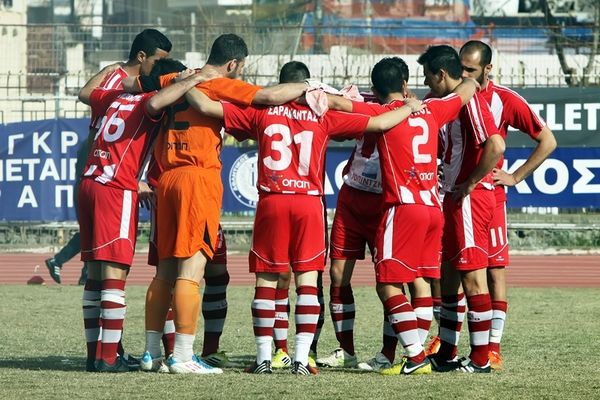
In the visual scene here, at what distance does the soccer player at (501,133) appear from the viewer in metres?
9.19

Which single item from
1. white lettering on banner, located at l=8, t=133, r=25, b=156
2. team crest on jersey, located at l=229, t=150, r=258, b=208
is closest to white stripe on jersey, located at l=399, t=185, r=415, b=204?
team crest on jersey, located at l=229, t=150, r=258, b=208

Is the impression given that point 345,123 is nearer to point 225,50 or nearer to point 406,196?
point 406,196

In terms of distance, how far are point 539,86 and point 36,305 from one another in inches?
416

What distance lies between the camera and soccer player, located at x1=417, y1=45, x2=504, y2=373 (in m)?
8.81

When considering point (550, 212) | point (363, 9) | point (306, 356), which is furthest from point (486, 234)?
point (363, 9)

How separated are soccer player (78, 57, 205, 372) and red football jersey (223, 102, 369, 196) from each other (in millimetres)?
697

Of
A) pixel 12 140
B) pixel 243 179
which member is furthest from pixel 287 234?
pixel 12 140

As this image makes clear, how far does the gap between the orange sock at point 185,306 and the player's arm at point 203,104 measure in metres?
1.12

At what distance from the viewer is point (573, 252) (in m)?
21.5

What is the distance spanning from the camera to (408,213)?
8.48 metres

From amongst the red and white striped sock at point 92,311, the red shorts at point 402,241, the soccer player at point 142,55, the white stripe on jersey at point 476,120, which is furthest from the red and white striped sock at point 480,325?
the soccer player at point 142,55

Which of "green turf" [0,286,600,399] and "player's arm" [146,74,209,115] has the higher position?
"player's arm" [146,74,209,115]

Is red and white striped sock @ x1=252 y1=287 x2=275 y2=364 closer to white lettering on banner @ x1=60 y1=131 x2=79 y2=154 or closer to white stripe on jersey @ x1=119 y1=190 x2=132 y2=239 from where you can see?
white stripe on jersey @ x1=119 y1=190 x2=132 y2=239

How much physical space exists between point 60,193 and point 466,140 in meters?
12.9
